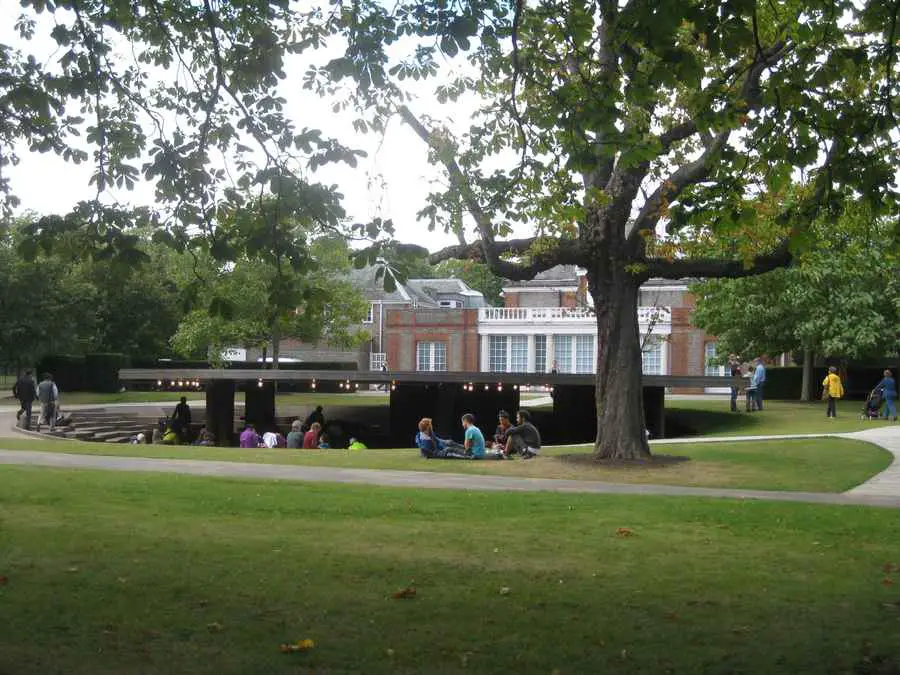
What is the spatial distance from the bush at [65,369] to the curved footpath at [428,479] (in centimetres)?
3130

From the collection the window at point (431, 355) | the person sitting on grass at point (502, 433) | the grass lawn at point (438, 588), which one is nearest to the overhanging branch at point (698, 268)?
the person sitting on grass at point (502, 433)

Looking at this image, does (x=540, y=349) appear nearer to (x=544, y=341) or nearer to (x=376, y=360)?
(x=544, y=341)


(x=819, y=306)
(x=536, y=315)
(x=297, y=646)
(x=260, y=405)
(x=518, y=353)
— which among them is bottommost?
(x=297, y=646)

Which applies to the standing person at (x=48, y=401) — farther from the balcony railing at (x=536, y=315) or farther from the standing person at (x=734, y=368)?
the balcony railing at (x=536, y=315)

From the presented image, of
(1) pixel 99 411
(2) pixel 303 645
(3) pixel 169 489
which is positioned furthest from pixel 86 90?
(1) pixel 99 411

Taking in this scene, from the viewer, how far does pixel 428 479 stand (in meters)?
16.6

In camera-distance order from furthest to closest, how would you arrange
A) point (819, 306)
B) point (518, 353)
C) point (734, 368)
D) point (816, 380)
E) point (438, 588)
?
point (518, 353) < point (816, 380) < point (734, 368) < point (819, 306) < point (438, 588)

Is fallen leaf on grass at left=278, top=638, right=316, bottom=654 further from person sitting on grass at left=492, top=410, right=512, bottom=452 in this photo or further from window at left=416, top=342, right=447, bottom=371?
window at left=416, top=342, right=447, bottom=371

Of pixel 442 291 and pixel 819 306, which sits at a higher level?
pixel 442 291

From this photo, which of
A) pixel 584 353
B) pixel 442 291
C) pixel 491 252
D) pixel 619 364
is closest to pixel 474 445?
pixel 619 364

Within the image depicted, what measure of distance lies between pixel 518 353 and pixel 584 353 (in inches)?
162

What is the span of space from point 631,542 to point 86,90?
7155 mm

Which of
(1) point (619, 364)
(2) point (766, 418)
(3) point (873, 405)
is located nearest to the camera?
(1) point (619, 364)

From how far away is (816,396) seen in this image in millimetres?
46500
